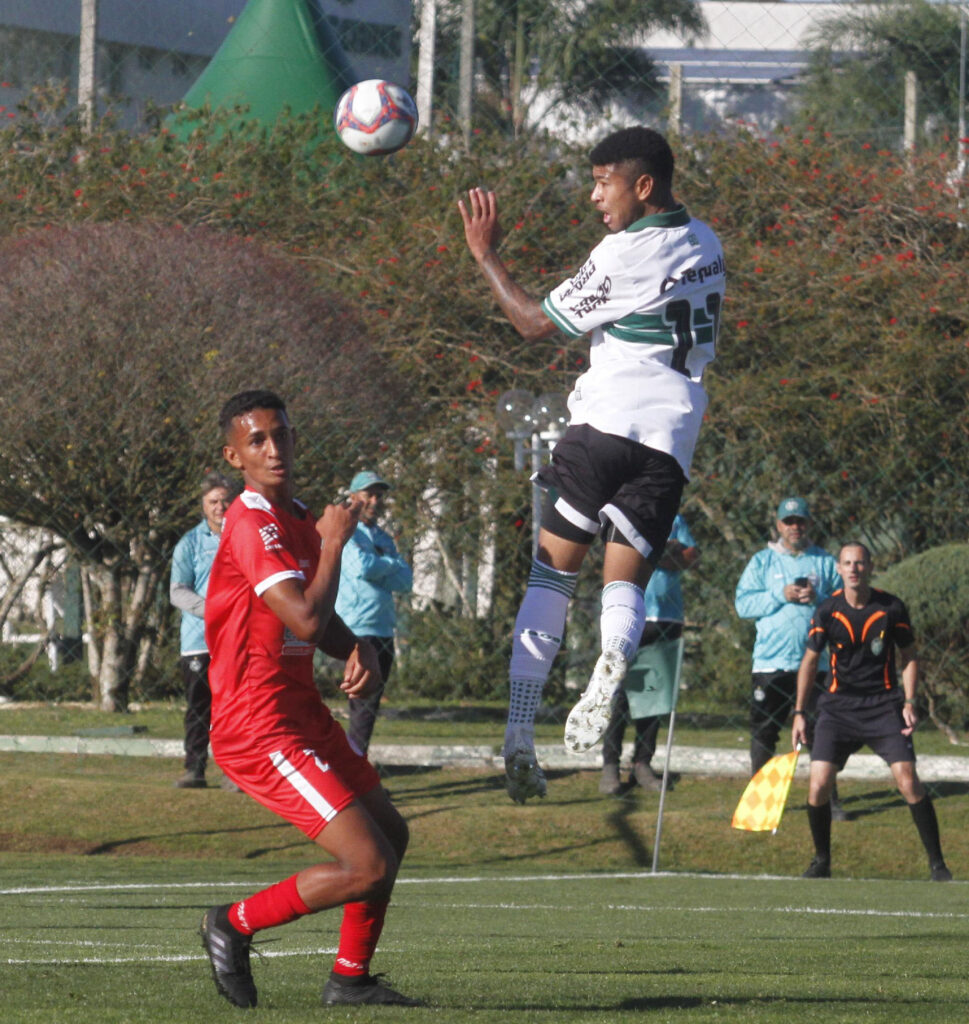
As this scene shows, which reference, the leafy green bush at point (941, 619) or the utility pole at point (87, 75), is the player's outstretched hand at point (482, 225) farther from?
the utility pole at point (87, 75)

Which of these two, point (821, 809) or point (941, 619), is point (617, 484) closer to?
point (821, 809)

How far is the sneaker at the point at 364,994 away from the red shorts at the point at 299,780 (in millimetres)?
466

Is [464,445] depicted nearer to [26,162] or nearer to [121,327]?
[121,327]

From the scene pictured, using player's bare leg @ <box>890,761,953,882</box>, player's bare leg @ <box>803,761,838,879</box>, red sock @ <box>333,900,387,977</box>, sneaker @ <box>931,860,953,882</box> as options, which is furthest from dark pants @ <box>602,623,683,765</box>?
red sock @ <box>333,900,387,977</box>

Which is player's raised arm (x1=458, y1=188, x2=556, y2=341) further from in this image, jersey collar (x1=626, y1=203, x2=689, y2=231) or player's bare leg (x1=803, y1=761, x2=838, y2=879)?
player's bare leg (x1=803, y1=761, x2=838, y2=879)

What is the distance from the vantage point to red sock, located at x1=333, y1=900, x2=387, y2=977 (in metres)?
5.13

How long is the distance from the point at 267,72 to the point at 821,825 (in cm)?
1289

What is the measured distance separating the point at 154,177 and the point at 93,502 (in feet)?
13.9

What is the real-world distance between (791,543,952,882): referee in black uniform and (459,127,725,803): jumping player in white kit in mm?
5180

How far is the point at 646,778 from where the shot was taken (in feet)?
41.6

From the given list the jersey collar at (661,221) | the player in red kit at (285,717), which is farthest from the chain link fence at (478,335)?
the player in red kit at (285,717)

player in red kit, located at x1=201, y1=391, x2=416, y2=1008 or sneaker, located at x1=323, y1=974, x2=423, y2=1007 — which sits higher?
player in red kit, located at x1=201, y1=391, x2=416, y2=1008

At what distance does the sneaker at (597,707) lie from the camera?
534 cm

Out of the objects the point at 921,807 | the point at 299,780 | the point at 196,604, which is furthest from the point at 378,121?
the point at 299,780
